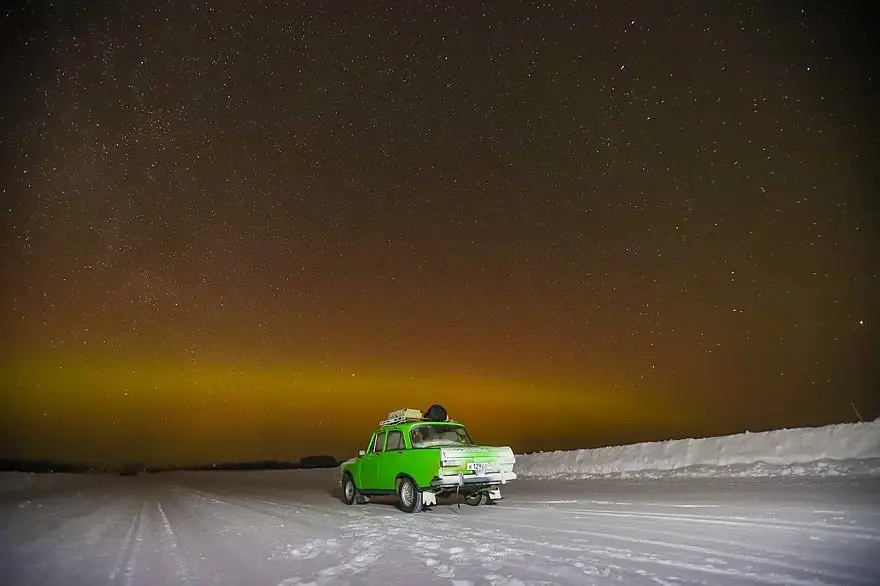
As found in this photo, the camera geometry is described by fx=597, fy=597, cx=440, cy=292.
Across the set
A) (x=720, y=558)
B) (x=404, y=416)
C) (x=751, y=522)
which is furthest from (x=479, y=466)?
(x=720, y=558)

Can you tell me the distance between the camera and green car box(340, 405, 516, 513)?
11891mm

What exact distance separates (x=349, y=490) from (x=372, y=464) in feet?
5.81

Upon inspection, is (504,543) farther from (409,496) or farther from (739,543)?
(409,496)

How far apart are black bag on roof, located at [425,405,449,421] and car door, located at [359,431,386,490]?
1252mm

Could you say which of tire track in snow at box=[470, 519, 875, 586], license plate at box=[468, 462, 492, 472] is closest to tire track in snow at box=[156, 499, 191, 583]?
tire track in snow at box=[470, 519, 875, 586]

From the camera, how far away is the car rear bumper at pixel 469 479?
38.4ft

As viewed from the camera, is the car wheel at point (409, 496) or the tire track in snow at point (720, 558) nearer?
the tire track in snow at point (720, 558)

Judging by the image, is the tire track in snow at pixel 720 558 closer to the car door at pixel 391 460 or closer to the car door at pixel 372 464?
the car door at pixel 391 460

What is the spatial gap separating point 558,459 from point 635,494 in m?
12.2

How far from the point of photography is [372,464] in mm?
14508

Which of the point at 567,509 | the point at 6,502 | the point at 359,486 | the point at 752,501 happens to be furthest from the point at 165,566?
the point at 6,502

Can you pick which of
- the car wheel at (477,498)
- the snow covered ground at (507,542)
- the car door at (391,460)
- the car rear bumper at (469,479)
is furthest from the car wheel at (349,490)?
the car rear bumper at (469,479)

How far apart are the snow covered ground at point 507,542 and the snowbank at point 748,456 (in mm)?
1204

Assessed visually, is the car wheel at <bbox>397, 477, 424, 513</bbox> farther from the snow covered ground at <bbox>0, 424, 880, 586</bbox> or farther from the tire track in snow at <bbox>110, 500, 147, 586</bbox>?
the tire track in snow at <bbox>110, 500, 147, 586</bbox>
